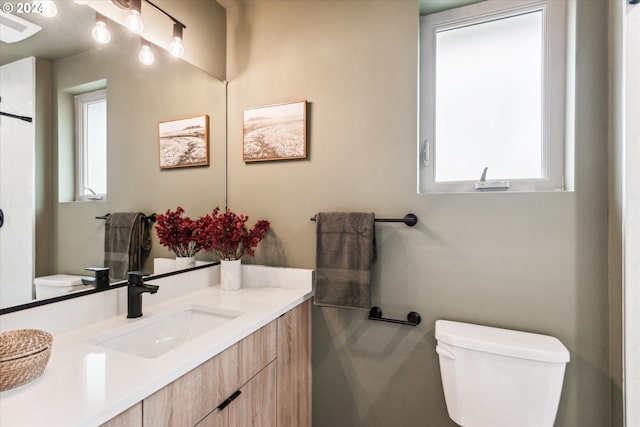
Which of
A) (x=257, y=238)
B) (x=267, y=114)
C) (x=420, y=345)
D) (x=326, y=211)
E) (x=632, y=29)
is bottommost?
(x=420, y=345)

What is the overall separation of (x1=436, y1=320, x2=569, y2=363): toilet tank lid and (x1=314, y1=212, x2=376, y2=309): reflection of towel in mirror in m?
0.34

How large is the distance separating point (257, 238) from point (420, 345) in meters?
0.89

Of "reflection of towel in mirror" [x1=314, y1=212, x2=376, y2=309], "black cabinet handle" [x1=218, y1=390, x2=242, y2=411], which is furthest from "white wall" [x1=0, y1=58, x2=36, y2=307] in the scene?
"reflection of towel in mirror" [x1=314, y1=212, x2=376, y2=309]

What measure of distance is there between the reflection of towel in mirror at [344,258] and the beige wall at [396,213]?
99 mm

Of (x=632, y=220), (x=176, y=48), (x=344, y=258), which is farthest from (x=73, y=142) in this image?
(x=632, y=220)

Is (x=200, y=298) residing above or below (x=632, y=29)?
below

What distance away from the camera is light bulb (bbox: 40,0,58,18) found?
94 cm

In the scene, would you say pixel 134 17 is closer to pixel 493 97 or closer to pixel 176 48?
pixel 176 48

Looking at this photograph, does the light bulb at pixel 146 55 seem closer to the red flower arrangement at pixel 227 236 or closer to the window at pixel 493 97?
the red flower arrangement at pixel 227 236

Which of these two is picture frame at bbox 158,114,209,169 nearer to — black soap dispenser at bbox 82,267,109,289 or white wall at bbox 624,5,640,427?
black soap dispenser at bbox 82,267,109,289

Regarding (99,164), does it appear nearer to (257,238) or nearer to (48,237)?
(48,237)

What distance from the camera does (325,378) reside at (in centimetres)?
147

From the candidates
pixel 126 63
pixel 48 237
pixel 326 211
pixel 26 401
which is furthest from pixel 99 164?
pixel 326 211

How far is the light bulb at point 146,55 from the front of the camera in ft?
4.16
